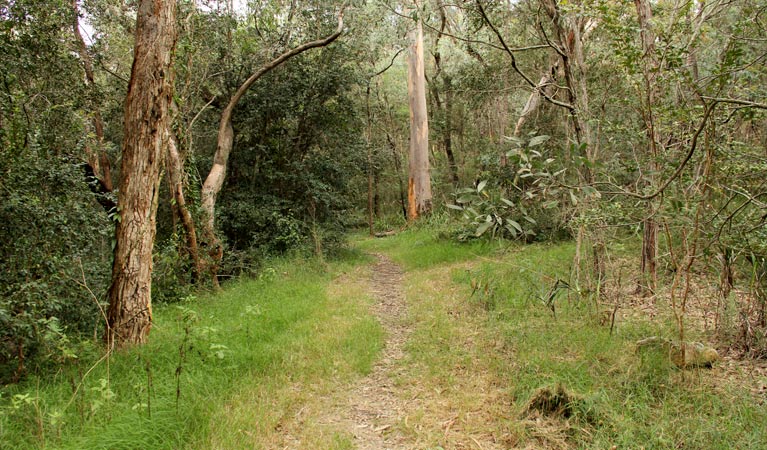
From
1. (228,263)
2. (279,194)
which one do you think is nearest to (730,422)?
(228,263)

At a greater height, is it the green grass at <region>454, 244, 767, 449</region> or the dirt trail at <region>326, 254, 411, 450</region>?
the green grass at <region>454, 244, 767, 449</region>

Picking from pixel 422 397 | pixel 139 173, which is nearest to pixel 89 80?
pixel 139 173

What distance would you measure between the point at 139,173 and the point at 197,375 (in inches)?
96.5

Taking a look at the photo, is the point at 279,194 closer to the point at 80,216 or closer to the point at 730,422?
the point at 80,216

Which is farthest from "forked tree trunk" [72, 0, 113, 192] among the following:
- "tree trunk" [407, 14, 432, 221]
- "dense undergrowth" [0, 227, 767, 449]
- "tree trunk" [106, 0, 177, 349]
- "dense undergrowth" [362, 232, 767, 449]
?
"tree trunk" [407, 14, 432, 221]

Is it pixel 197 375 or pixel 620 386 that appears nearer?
pixel 620 386

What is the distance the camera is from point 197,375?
4.34 m

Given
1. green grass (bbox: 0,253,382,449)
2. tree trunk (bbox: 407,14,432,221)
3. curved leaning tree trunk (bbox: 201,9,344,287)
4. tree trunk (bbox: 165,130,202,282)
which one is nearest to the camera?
green grass (bbox: 0,253,382,449)

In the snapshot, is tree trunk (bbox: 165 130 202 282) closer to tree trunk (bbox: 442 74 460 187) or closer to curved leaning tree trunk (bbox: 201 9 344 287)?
curved leaning tree trunk (bbox: 201 9 344 287)

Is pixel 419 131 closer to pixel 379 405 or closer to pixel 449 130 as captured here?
pixel 449 130

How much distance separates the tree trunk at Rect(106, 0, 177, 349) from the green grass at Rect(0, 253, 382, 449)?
1.57 ft

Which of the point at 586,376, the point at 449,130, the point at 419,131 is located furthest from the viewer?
the point at 449,130

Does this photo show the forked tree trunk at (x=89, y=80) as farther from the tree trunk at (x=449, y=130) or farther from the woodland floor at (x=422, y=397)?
the tree trunk at (x=449, y=130)

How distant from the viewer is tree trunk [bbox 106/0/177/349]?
5133 millimetres
